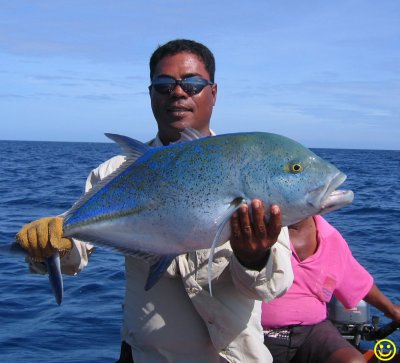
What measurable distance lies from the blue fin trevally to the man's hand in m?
0.04

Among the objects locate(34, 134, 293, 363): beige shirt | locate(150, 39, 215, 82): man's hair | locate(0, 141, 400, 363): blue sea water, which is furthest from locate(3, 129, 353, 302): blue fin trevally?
locate(0, 141, 400, 363): blue sea water

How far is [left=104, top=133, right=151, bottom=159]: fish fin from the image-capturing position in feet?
9.29

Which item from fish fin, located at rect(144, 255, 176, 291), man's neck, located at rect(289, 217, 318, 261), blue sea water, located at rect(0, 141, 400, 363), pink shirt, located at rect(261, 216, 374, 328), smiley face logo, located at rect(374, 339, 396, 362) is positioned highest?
fish fin, located at rect(144, 255, 176, 291)

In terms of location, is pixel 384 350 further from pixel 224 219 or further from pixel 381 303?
pixel 224 219

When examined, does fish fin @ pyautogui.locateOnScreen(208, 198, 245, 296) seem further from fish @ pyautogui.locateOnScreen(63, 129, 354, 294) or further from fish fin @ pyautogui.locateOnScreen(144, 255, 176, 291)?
fish fin @ pyautogui.locateOnScreen(144, 255, 176, 291)

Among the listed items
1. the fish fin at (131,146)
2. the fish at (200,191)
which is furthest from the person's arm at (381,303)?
the fish fin at (131,146)

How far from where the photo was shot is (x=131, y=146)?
285cm

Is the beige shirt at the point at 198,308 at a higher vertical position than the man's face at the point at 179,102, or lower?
lower

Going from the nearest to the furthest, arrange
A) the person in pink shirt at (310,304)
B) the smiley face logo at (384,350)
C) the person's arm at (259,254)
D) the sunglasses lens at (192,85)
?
1. the person's arm at (259,254)
2. the sunglasses lens at (192,85)
3. the person in pink shirt at (310,304)
4. the smiley face logo at (384,350)

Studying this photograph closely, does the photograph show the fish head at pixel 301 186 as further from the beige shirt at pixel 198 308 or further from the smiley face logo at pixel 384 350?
the smiley face logo at pixel 384 350

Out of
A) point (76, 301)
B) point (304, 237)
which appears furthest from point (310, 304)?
point (76, 301)

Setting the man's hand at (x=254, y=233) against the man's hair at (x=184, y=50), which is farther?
the man's hair at (x=184, y=50)

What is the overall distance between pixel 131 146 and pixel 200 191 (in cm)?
49

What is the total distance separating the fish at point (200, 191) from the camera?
256 centimetres
